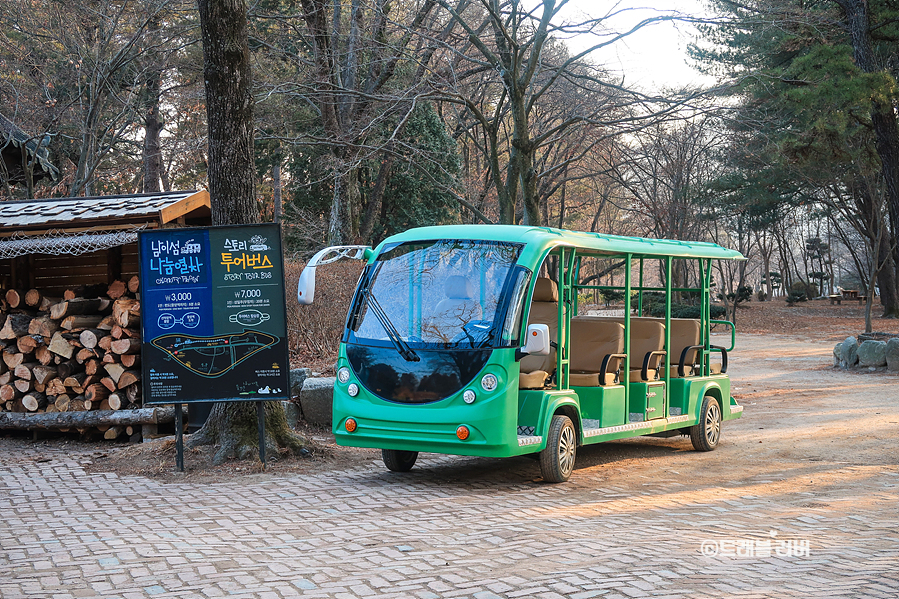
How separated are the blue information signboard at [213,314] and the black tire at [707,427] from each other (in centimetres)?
496

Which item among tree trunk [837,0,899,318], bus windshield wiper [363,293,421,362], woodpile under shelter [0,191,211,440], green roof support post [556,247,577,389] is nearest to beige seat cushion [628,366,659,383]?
green roof support post [556,247,577,389]

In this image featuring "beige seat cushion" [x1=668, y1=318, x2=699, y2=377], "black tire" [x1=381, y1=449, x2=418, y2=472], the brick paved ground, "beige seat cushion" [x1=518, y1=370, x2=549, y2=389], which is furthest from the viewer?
"beige seat cushion" [x1=668, y1=318, x2=699, y2=377]

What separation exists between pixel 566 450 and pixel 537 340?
1.35m

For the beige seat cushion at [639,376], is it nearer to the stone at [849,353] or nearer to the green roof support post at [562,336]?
the green roof support post at [562,336]

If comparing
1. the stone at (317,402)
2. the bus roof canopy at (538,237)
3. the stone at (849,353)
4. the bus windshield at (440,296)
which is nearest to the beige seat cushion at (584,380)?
the bus roof canopy at (538,237)

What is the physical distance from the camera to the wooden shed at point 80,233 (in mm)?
10547

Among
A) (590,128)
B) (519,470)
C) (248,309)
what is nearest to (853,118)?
(590,128)

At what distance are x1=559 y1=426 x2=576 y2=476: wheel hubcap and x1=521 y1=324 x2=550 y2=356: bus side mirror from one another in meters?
1.00

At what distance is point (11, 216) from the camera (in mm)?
11008

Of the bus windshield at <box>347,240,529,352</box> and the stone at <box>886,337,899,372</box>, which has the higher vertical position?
the bus windshield at <box>347,240,529,352</box>

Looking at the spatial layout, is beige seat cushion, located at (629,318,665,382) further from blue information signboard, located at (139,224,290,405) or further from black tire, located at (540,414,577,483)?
blue information signboard, located at (139,224,290,405)

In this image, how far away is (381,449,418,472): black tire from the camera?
8.81 meters

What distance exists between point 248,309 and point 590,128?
10.8m

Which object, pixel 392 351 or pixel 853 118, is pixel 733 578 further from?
pixel 853 118
